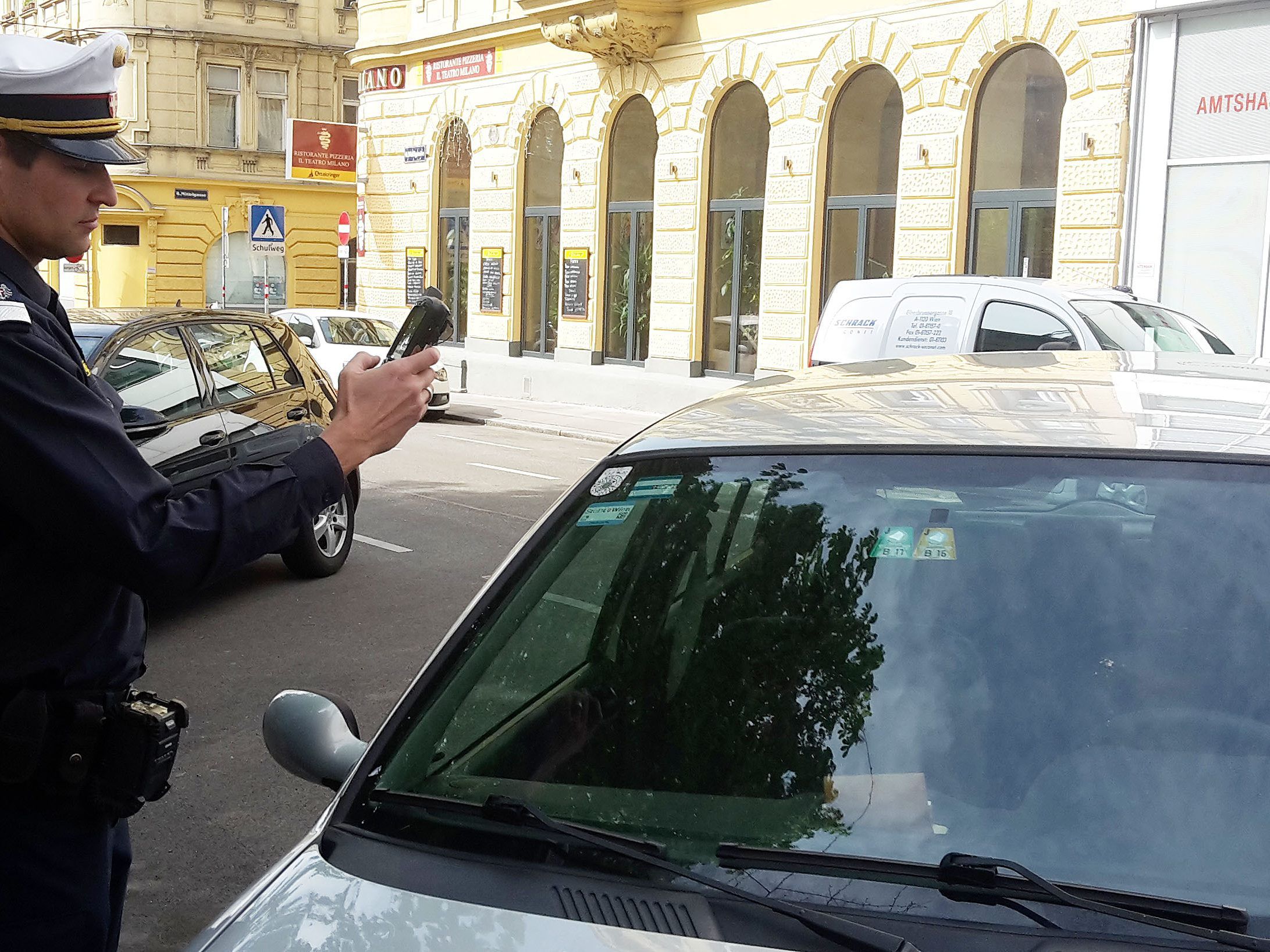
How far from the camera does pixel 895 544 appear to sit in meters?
2.14

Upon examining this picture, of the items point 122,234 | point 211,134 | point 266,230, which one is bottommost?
point 266,230

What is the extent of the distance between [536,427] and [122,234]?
2489 cm

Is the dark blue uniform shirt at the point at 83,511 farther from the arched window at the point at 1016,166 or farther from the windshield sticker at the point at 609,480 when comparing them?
the arched window at the point at 1016,166

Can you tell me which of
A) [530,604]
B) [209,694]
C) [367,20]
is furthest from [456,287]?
[530,604]

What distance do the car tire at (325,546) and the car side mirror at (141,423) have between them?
63.4 inches

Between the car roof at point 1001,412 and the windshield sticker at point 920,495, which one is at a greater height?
the car roof at point 1001,412

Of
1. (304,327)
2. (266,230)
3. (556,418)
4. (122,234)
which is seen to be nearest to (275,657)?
(304,327)

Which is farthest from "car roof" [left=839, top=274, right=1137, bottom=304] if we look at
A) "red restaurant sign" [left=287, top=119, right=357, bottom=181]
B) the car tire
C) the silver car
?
"red restaurant sign" [left=287, top=119, right=357, bottom=181]

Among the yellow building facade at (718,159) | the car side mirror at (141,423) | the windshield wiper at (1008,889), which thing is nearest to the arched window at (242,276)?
the yellow building facade at (718,159)

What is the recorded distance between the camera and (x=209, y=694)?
6.29 m

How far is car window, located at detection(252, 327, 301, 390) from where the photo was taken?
824 centimetres

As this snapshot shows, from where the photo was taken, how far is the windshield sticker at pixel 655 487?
2.36 meters

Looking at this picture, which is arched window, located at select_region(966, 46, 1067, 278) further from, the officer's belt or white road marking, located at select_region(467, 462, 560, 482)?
the officer's belt

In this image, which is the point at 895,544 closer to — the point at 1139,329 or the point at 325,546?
the point at 325,546
